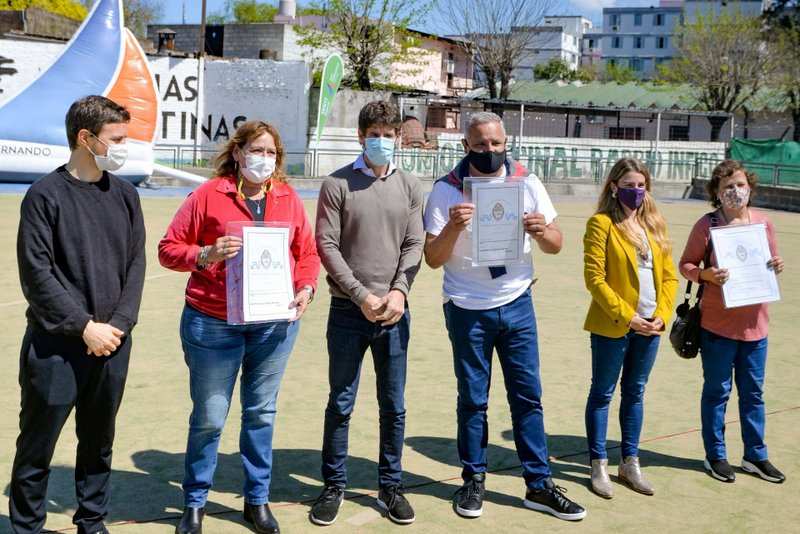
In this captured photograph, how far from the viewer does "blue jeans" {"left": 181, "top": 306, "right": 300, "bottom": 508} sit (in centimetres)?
440

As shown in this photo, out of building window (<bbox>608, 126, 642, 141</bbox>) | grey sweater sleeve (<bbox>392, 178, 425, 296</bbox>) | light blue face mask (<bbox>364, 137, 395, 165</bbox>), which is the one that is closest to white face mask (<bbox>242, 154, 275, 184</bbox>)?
light blue face mask (<bbox>364, 137, 395, 165</bbox>)

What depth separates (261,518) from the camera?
4.53 metres

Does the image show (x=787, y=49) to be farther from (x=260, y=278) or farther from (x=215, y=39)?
(x=260, y=278)

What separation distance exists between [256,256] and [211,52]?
5037 centimetres

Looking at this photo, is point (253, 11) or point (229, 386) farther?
point (253, 11)

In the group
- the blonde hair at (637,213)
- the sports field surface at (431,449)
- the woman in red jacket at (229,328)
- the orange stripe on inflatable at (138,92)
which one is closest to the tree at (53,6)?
the orange stripe on inflatable at (138,92)

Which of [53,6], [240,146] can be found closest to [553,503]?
[240,146]

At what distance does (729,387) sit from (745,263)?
71 cm

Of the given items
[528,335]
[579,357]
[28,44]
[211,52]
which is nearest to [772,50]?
[211,52]

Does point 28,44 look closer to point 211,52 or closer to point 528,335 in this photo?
point 211,52

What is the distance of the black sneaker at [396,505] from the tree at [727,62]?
54280 mm

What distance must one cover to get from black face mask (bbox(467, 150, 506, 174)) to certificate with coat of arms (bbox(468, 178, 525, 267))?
3.8 inches

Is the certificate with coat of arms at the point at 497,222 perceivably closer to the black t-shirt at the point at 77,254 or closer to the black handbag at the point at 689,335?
the black handbag at the point at 689,335

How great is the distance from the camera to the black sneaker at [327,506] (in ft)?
15.4
